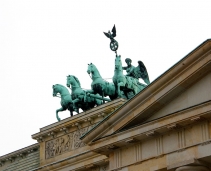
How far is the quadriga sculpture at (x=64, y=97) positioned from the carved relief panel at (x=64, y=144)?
9.36ft

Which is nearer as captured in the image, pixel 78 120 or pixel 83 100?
pixel 78 120

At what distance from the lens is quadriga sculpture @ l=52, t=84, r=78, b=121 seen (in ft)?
159

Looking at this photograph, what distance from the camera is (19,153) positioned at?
49781mm

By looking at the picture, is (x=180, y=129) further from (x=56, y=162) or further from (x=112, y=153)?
(x=56, y=162)

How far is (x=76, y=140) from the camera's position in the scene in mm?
44625

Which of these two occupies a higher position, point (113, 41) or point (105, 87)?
point (113, 41)

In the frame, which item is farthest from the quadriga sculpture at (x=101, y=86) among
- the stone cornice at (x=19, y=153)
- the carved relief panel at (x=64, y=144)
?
the stone cornice at (x=19, y=153)

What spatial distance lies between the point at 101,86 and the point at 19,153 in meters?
7.33

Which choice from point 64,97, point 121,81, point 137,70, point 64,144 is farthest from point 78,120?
point 137,70

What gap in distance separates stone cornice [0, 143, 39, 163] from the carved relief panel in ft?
7.10

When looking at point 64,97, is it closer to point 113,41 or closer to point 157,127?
point 113,41

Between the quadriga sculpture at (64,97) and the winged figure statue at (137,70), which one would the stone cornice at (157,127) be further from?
the winged figure statue at (137,70)

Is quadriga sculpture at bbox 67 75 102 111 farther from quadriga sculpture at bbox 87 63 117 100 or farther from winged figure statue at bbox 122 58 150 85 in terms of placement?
winged figure statue at bbox 122 58 150 85

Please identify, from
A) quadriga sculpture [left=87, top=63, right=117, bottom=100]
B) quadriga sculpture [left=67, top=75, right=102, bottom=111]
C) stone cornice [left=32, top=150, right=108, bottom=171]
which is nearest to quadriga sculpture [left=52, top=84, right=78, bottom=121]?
quadriga sculpture [left=67, top=75, right=102, bottom=111]
